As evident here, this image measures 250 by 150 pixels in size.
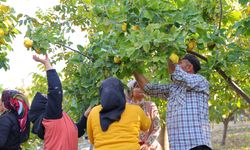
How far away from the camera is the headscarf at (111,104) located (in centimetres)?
326

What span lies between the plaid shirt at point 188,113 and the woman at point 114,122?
381 mm

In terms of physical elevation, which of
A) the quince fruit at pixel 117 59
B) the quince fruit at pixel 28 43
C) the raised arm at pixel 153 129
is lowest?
the raised arm at pixel 153 129

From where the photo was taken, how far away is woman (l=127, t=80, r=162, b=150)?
4387mm

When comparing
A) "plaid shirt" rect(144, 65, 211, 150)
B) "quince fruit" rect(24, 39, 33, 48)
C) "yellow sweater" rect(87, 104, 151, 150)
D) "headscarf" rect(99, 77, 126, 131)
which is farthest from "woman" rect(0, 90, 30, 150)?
"plaid shirt" rect(144, 65, 211, 150)

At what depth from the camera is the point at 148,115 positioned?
447 cm

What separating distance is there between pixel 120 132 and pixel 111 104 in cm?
22

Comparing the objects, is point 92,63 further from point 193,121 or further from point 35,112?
point 193,121

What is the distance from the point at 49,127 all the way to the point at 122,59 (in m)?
0.83

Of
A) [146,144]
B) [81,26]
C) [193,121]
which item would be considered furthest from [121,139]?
[81,26]

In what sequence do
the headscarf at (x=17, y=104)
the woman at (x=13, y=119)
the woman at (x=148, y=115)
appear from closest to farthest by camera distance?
the woman at (x=13, y=119), the headscarf at (x=17, y=104), the woman at (x=148, y=115)

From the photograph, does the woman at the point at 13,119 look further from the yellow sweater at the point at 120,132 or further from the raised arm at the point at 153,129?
the raised arm at the point at 153,129

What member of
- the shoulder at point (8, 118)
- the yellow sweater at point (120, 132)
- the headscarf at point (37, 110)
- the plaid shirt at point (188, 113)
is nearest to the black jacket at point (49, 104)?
the headscarf at point (37, 110)

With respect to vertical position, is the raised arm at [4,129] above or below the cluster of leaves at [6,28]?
below

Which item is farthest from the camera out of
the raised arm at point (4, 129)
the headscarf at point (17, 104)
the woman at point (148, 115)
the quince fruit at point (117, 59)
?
the woman at point (148, 115)
